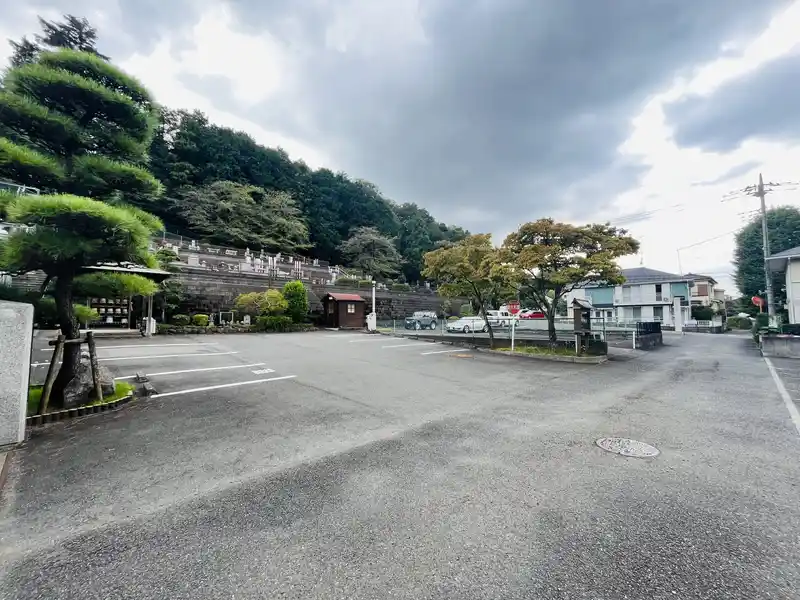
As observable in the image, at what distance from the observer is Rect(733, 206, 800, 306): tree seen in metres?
24.3

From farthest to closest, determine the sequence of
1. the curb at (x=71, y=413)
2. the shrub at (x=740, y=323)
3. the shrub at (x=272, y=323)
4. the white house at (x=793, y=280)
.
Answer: the shrub at (x=740, y=323), the shrub at (x=272, y=323), the white house at (x=793, y=280), the curb at (x=71, y=413)

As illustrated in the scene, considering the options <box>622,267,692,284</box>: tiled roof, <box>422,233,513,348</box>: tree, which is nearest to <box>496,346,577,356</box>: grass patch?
<box>422,233,513,348</box>: tree

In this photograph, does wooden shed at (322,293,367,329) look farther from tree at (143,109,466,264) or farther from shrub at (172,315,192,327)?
tree at (143,109,466,264)

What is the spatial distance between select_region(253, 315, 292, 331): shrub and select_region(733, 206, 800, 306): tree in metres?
31.4

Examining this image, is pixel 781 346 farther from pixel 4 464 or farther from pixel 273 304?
pixel 273 304

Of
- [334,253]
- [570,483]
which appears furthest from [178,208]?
[570,483]

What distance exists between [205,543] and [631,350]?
587 inches

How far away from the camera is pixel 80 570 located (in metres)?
1.93

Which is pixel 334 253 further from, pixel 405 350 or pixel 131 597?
pixel 131 597

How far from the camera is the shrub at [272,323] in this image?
18.2m

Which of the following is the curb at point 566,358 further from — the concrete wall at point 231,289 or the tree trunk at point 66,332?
the concrete wall at point 231,289

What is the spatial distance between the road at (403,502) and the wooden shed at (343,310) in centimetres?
1629

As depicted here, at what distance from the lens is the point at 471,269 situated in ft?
42.2

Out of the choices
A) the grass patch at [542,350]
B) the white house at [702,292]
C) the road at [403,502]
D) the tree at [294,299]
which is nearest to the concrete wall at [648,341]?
the grass patch at [542,350]
